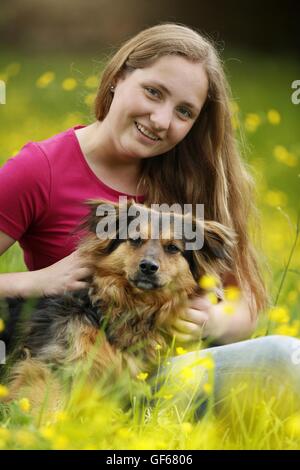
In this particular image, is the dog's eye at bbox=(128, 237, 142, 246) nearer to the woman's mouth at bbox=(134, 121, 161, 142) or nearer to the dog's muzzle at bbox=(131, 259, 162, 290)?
the dog's muzzle at bbox=(131, 259, 162, 290)

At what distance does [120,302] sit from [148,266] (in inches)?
9.9

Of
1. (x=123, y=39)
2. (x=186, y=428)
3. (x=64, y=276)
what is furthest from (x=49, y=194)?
(x=123, y=39)

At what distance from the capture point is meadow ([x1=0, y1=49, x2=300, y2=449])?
2240mm

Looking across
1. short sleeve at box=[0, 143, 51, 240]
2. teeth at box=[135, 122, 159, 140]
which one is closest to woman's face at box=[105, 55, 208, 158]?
teeth at box=[135, 122, 159, 140]

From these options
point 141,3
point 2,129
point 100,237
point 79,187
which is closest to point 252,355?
point 100,237

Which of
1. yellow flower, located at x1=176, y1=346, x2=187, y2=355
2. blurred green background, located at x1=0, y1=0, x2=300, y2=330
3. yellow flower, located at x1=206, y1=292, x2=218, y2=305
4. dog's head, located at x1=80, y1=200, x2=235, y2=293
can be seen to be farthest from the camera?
blurred green background, located at x1=0, y1=0, x2=300, y2=330

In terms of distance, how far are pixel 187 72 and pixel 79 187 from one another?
2.10 ft

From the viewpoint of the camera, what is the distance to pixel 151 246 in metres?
2.84

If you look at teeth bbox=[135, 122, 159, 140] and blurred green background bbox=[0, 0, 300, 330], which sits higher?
blurred green background bbox=[0, 0, 300, 330]

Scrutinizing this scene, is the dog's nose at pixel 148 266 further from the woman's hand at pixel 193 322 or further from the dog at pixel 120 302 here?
the woman's hand at pixel 193 322

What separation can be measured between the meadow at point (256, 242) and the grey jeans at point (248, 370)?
0.08 m

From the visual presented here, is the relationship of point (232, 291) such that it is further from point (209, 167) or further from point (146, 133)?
point (146, 133)

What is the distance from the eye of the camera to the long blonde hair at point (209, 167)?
3.13 meters

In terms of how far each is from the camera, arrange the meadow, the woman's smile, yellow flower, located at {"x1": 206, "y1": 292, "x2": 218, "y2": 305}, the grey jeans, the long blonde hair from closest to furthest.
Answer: the meadow → the grey jeans → yellow flower, located at {"x1": 206, "y1": 292, "x2": 218, "y2": 305} → the woman's smile → the long blonde hair
